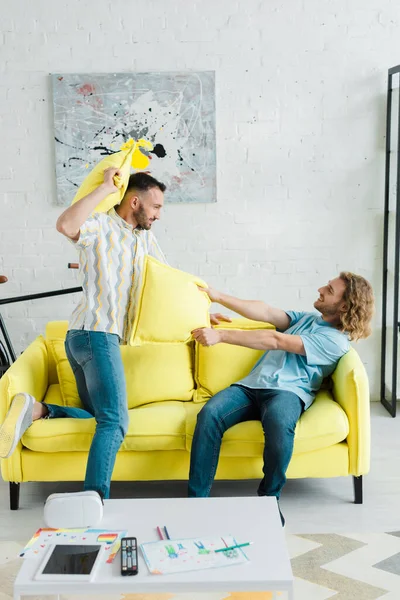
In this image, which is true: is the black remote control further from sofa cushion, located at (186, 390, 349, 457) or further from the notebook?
sofa cushion, located at (186, 390, 349, 457)

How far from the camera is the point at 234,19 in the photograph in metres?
4.24

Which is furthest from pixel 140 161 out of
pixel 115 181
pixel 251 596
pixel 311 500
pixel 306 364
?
pixel 251 596

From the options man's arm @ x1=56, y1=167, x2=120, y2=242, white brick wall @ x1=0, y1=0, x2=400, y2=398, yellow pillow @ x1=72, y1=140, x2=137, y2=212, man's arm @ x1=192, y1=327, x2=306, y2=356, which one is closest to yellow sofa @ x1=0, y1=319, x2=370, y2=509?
man's arm @ x1=192, y1=327, x2=306, y2=356

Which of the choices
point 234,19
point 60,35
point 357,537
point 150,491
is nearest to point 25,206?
point 60,35

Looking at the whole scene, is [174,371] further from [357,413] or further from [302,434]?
[357,413]

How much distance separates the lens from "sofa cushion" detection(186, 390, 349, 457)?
297cm

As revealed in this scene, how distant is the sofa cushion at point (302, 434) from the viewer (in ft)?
9.73

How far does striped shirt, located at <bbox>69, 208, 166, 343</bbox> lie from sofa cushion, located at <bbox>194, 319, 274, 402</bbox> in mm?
472

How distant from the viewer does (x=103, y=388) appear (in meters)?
2.86

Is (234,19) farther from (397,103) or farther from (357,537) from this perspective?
(357,537)

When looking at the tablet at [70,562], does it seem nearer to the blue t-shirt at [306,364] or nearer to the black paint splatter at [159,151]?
the blue t-shirt at [306,364]

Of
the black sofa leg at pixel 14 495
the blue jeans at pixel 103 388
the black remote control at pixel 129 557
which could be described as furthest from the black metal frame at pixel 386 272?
the black remote control at pixel 129 557

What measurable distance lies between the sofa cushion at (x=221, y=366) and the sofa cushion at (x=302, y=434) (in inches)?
13.5

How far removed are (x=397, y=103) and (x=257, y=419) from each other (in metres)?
2.18
